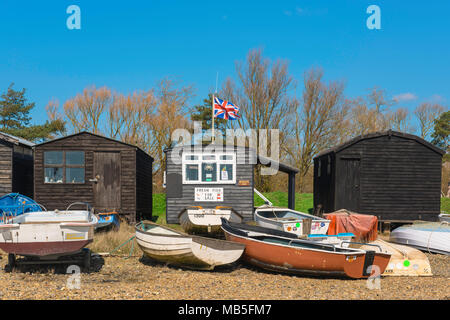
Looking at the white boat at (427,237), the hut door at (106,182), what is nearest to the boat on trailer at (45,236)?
the hut door at (106,182)

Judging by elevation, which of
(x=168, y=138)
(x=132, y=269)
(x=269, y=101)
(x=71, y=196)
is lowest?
(x=132, y=269)

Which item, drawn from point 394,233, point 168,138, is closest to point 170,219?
point 394,233

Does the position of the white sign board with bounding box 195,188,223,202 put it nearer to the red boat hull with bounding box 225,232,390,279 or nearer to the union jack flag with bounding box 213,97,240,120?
the union jack flag with bounding box 213,97,240,120

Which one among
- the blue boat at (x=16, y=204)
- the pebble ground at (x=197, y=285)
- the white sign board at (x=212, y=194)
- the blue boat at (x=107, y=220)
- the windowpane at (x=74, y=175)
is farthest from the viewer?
the white sign board at (x=212, y=194)

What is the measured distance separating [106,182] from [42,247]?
8.01 metres

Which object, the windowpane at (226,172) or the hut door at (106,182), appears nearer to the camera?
the hut door at (106,182)

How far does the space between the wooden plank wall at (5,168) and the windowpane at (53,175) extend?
1589 millimetres

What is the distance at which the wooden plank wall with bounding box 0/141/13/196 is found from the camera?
16.6 m

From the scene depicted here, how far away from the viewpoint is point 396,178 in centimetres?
1736

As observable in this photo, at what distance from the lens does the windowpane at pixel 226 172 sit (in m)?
16.5

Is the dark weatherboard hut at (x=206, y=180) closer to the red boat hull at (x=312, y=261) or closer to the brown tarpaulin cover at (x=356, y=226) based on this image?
the brown tarpaulin cover at (x=356, y=226)
